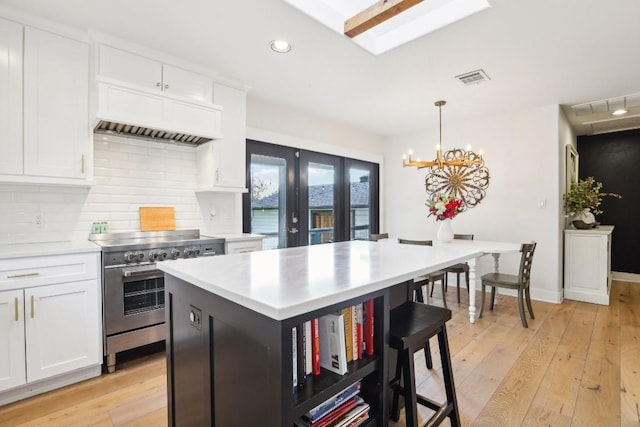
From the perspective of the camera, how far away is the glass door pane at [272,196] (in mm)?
3861

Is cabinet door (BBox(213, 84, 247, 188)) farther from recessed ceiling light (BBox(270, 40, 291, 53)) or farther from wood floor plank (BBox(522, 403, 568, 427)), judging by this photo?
wood floor plank (BBox(522, 403, 568, 427))

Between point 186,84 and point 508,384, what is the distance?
345 cm

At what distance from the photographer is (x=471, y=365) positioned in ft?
8.13

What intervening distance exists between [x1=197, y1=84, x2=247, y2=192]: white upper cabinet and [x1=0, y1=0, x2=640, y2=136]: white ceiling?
0.21 m

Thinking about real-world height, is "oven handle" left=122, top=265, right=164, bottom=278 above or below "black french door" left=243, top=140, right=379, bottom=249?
below

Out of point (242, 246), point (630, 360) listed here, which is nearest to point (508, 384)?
point (630, 360)

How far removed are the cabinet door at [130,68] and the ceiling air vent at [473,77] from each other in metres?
2.80

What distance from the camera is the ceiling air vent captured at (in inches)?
122

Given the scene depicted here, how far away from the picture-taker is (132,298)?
249cm

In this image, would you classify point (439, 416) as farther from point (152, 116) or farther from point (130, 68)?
point (130, 68)

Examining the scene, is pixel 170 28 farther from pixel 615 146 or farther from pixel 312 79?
pixel 615 146

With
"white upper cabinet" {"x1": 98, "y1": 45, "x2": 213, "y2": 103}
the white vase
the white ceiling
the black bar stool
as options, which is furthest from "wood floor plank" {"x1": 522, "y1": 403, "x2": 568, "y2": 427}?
"white upper cabinet" {"x1": 98, "y1": 45, "x2": 213, "y2": 103}

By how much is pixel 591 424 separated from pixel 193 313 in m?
2.23

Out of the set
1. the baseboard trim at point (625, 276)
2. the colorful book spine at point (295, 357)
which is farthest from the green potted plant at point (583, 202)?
the colorful book spine at point (295, 357)
